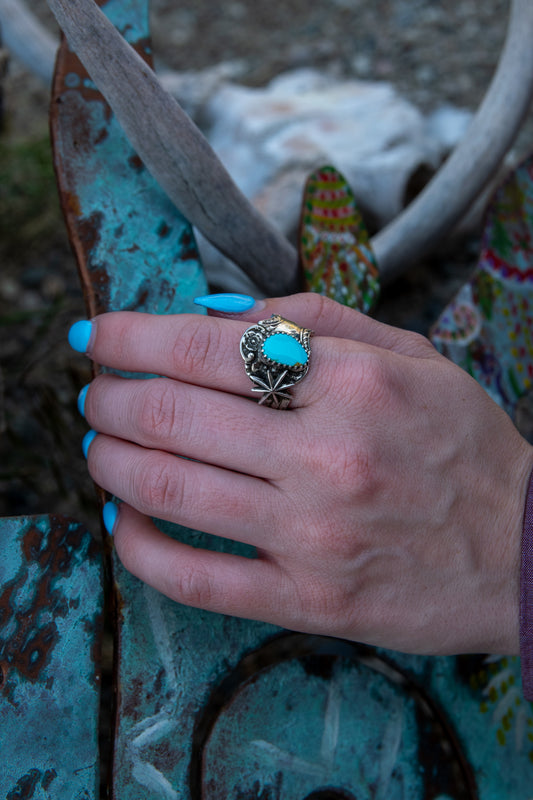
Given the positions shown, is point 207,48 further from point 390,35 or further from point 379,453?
point 379,453

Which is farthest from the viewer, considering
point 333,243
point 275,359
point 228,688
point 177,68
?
point 177,68

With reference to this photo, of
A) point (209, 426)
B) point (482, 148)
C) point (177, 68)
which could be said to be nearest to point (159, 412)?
point (209, 426)

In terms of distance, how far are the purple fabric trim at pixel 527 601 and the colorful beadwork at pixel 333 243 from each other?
0.45 metres

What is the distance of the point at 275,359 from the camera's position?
0.73 meters

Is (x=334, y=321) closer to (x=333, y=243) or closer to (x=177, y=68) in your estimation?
A: (x=333, y=243)

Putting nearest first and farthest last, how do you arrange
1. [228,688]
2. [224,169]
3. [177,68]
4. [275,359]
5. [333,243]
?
[275,359], [228,688], [224,169], [333,243], [177,68]

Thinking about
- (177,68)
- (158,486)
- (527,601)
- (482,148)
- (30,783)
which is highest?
(177,68)

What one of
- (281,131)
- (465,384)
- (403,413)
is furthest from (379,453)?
(281,131)

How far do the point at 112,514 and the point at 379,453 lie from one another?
0.35 metres

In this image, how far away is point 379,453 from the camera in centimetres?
77

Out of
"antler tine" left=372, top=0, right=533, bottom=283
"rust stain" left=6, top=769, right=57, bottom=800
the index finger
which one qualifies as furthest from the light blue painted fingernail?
"antler tine" left=372, top=0, right=533, bottom=283

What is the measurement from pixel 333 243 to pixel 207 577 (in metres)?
0.61

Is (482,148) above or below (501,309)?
above

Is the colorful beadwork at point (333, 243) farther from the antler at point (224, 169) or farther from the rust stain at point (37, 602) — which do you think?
the rust stain at point (37, 602)
